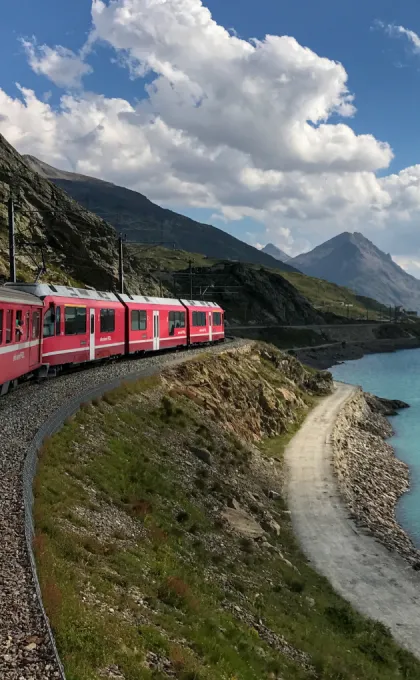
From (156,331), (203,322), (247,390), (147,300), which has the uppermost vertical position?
(147,300)

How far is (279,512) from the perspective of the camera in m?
29.2

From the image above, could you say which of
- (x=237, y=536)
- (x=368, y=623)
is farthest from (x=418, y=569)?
(x=237, y=536)

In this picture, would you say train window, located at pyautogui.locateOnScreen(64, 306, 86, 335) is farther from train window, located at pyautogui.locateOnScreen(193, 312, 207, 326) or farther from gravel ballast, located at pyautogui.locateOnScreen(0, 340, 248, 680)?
train window, located at pyautogui.locateOnScreen(193, 312, 207, 326)

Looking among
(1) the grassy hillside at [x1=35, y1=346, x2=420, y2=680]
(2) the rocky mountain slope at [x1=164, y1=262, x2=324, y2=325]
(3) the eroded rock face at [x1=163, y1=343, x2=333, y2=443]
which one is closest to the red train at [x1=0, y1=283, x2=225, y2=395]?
(1) the grassy hillside at [x1=35, y1=346, x2=420, y2=680]

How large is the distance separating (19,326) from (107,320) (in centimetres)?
1364

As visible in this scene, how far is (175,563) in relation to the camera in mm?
15789

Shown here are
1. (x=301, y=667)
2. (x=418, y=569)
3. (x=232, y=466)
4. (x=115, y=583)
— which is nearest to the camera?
(x=115, y=583)

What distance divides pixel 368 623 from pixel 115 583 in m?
11.4

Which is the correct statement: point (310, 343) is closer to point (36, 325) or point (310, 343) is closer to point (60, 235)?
point (60, 235)

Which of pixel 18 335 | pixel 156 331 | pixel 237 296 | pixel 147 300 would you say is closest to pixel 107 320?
pixel 147 300

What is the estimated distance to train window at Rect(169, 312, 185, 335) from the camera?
2018 inches

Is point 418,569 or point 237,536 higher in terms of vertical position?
point 237,536

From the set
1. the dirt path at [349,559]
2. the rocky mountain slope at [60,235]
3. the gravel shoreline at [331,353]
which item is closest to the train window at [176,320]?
the dirt path at [349,559]

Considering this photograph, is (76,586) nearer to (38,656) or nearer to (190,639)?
(190,639)
